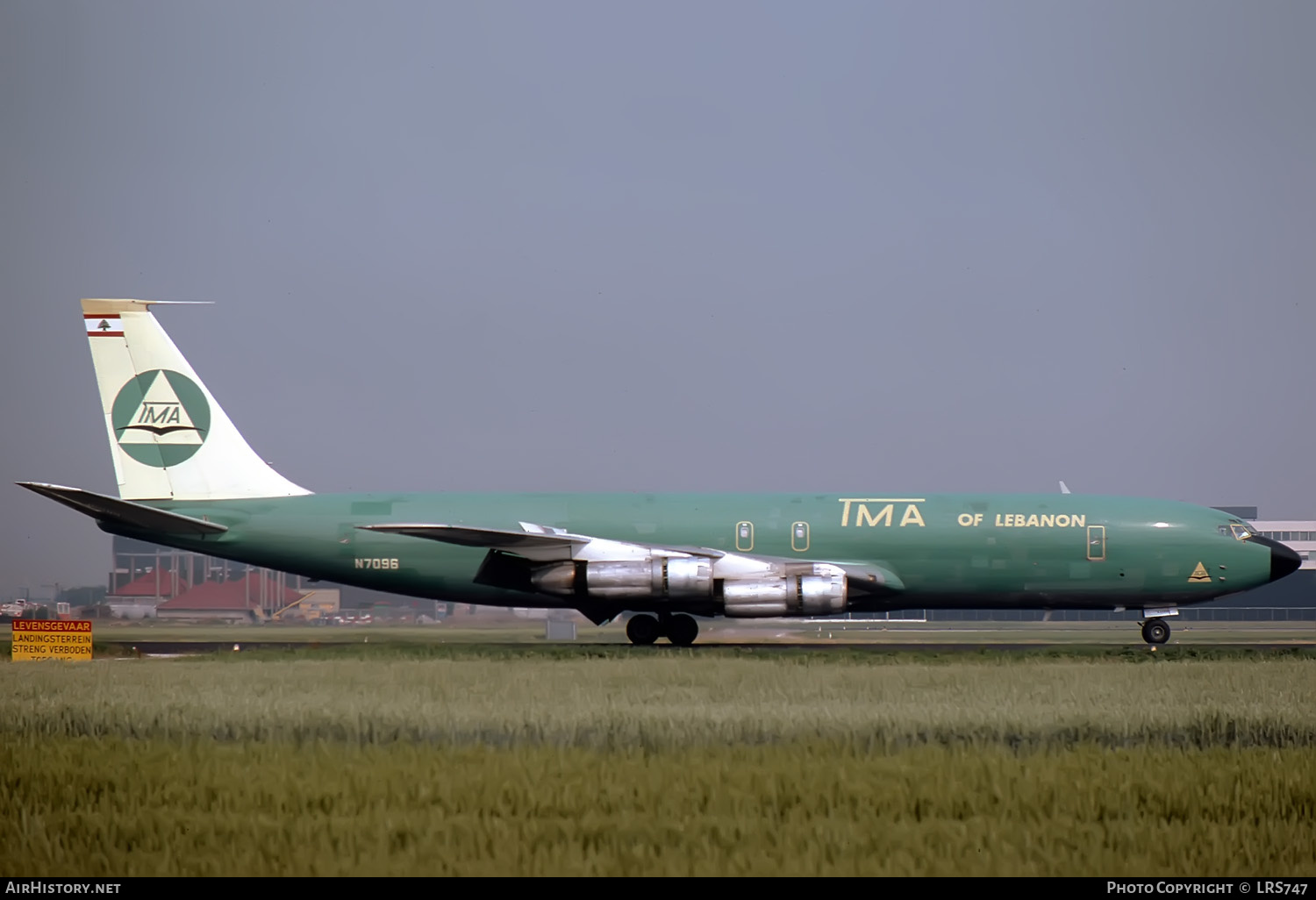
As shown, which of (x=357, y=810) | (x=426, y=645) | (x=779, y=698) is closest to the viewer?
(x=357, y=810)

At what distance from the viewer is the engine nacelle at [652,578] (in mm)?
30797

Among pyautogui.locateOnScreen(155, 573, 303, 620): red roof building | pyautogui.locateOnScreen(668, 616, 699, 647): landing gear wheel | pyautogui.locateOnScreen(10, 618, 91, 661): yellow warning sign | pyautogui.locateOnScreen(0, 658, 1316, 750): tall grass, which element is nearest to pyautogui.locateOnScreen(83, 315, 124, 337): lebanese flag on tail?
pyautogui.locateOnScreen(10, 618, 91, 661): yellow warning sign

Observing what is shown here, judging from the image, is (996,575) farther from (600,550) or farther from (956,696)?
(956,696)

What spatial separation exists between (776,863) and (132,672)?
1663 centimetres

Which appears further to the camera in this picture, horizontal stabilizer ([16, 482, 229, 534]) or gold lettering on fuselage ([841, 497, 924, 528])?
gold lettering on fuselage ([841, 497, 924, 528])

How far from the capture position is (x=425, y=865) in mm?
8922

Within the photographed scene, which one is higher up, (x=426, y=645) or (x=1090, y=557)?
(x=1090, y=557)

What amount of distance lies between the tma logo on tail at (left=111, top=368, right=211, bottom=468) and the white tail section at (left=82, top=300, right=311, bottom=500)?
0.07 feet

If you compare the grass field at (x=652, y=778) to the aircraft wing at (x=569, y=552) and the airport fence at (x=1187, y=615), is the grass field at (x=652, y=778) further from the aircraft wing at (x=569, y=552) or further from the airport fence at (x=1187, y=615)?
the airport fence at (x=1187, y=615)

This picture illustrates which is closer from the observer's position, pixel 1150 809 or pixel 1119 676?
pixel 1150 809

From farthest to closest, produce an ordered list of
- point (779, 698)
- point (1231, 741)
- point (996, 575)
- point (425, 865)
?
point (996, 575) → point (779, 698) → point (1231, 741) → point (425, 865)

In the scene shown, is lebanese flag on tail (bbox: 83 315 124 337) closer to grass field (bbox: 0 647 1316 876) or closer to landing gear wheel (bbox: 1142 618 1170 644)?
grass field (bbox: 0 647 1316 876)

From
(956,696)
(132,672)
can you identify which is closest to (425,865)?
(956,696)

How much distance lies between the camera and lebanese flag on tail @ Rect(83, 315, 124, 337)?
34.2 metres
